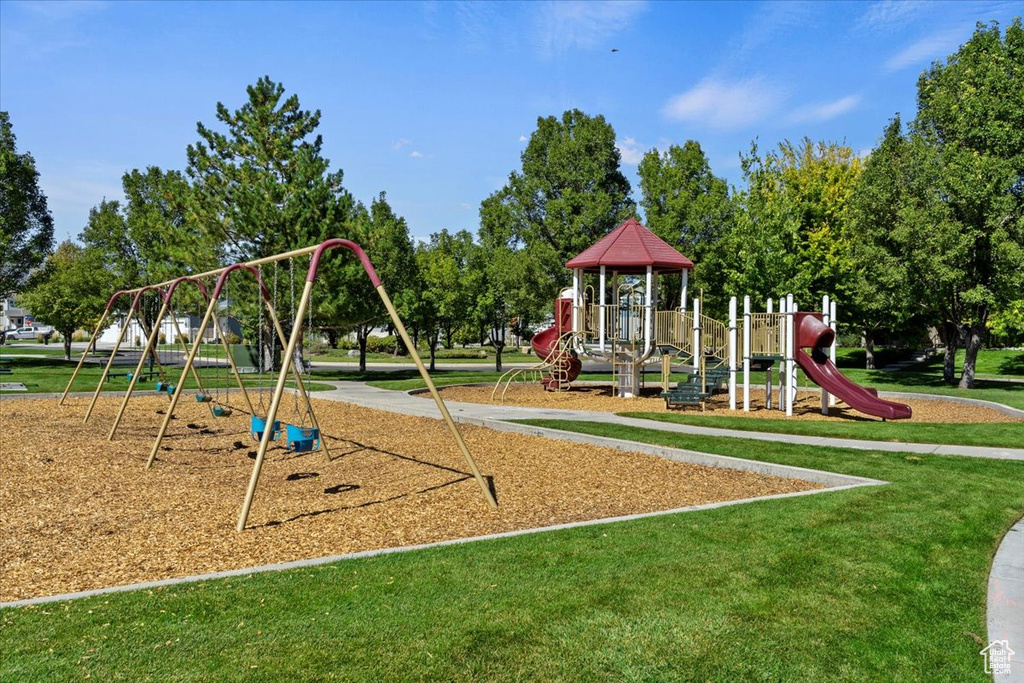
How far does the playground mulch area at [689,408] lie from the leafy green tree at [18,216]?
23.8 m

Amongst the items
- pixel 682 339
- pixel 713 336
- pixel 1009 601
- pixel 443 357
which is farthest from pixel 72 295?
pixel 1009 601

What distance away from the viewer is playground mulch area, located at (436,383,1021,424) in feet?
61.3

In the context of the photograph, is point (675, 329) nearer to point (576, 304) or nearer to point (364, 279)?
point (576, 304)

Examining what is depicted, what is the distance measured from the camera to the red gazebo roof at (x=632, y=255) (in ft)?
75.3

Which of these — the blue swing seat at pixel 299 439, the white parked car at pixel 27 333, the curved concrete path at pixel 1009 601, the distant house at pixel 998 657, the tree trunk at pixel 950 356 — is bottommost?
the distant house at pixel 998 657

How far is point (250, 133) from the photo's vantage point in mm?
30000

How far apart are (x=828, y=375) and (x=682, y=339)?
16.2 ft

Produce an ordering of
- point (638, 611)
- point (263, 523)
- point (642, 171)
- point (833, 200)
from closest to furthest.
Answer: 1. point (638, 611)
2. point (263, 523)
3. point (642, 171)
4. point (833, 200)

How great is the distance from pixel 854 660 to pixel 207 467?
9602 millimetres

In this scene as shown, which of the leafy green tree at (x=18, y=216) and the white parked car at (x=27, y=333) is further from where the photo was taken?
the white parked car at (x=27, y=333)

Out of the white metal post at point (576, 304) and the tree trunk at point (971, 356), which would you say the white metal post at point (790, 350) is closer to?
the white metal post at point (576, 304)

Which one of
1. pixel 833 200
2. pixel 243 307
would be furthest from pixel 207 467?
pixel 833 200

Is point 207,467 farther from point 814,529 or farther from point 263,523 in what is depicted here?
point 814,529

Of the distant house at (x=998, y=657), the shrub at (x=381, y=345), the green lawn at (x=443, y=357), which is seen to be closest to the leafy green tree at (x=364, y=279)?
the green lawn at (x=443, y=357)
